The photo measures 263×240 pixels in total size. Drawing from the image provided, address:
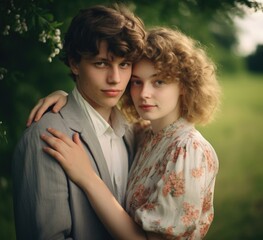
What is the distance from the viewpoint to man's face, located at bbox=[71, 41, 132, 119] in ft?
10.0

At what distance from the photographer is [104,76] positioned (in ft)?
10.1

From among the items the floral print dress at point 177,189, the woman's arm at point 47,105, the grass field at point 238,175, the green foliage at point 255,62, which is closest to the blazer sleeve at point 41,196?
the woman's arm at point 47,105

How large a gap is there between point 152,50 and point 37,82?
10.5ft

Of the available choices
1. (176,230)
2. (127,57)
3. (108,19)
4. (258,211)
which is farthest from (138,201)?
(258,211)

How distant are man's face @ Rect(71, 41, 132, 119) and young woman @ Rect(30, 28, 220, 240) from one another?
0.12 meters

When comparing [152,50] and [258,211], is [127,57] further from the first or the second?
[258,211]

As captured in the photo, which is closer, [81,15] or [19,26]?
[19,26]

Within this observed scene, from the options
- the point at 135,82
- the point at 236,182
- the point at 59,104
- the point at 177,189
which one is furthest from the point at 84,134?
the point at 236,182

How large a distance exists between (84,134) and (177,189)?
0.76m

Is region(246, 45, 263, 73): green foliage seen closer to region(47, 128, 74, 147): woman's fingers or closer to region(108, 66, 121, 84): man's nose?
region(108, 66, 121, 84): man's nose

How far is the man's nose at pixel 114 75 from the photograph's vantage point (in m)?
3.05

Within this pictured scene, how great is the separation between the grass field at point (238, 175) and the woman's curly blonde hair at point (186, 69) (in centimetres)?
149

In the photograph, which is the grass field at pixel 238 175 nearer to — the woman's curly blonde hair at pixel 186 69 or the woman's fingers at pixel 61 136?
the woman's curly blonde hair at pixel 186 69

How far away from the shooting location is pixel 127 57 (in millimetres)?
3035
